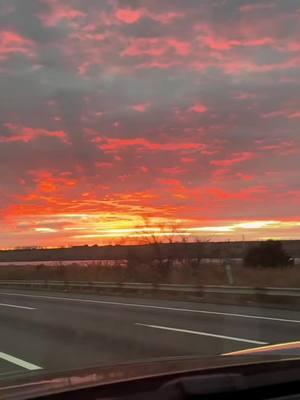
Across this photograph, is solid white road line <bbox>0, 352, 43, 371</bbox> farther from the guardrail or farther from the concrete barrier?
the guardrail

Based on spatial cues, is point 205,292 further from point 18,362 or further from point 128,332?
point 18,362

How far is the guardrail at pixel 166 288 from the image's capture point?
1897cm

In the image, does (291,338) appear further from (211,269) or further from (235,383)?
(211,269)

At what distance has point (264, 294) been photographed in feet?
63.7

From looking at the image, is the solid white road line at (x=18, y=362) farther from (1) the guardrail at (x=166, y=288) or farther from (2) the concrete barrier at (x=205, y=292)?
(1) the guardrail at (x=166, y=288)

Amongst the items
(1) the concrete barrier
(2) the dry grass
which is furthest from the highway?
(2) the dry grass

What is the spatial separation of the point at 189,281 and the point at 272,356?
24223 millimetres

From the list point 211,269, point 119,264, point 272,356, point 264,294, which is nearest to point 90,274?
point 119,264

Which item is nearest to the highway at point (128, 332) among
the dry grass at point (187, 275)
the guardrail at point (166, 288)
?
the guardrail at point (166, 288)

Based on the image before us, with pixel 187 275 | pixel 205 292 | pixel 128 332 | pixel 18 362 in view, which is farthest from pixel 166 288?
pixel 18 362

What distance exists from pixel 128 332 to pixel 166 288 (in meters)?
11.4

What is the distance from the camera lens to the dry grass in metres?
25.2

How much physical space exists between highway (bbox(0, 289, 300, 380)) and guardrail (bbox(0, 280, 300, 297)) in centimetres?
133

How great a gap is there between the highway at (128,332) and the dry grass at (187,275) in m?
6.20
